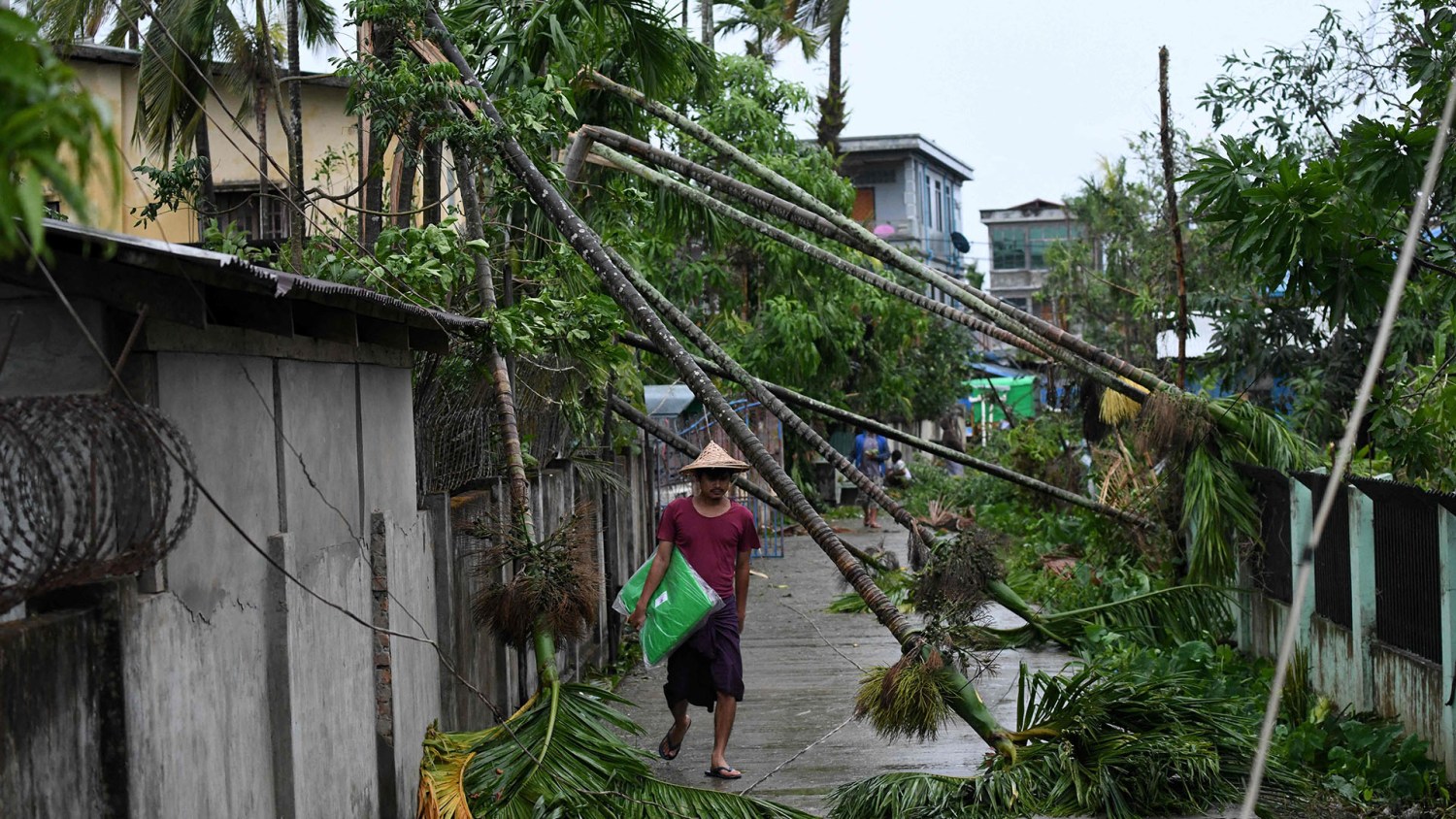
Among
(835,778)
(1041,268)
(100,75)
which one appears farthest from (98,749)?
(1041,268)

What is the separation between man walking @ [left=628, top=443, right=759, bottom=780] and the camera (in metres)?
7.75

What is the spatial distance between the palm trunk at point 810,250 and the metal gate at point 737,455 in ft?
13.0

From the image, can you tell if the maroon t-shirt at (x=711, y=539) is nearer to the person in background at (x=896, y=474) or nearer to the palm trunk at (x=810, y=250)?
the palm trunk at (x=810, y=250)

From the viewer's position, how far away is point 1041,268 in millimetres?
57281

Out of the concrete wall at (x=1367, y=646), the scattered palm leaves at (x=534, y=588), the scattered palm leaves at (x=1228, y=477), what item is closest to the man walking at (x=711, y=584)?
the scattered palm leaves at (x=534, y=588)

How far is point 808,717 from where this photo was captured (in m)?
9.13

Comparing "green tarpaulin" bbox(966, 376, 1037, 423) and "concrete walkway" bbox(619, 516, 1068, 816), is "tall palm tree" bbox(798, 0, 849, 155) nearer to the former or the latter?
"green tarpaulin" bbox(966, 376, 1037, 423)

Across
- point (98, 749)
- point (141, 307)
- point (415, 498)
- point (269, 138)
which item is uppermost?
point (269, 138)

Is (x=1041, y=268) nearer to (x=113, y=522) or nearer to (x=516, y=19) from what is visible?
(x=516, y=19)

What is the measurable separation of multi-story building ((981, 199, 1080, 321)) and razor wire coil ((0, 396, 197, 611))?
180ft

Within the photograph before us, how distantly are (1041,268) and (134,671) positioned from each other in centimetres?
5565

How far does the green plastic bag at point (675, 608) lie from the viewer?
7.67 metres

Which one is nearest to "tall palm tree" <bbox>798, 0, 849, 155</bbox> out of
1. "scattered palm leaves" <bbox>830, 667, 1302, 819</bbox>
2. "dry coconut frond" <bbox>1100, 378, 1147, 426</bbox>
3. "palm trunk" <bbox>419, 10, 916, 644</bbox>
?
"dry coconut frond" <bbox>1100, 378, 1147, 426</bbox>

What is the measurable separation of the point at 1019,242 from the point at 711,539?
176 feet
